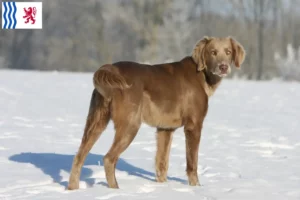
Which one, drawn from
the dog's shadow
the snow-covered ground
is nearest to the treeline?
the snow-covered ground

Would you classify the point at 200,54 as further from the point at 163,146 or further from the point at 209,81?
the point at 163,146

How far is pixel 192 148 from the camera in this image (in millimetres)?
6180

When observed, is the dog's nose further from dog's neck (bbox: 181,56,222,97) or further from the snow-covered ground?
the snow-covered ground

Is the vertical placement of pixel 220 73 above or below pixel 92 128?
above

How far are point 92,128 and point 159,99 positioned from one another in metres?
0.77

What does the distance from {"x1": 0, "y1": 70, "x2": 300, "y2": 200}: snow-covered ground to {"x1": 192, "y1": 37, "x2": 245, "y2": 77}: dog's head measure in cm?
124

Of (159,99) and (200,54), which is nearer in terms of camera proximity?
(159,99)

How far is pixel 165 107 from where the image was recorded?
600cm

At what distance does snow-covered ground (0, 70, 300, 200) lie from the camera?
5609mm

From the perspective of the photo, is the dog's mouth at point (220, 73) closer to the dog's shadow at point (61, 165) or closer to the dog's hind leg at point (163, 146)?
the dog's hind leg at point (163, 146)

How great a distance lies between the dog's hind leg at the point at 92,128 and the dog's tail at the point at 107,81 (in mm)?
154

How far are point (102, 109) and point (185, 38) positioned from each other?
126ft

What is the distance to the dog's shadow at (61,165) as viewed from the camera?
21.0ft

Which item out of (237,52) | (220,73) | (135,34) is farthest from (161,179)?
(135,34)
